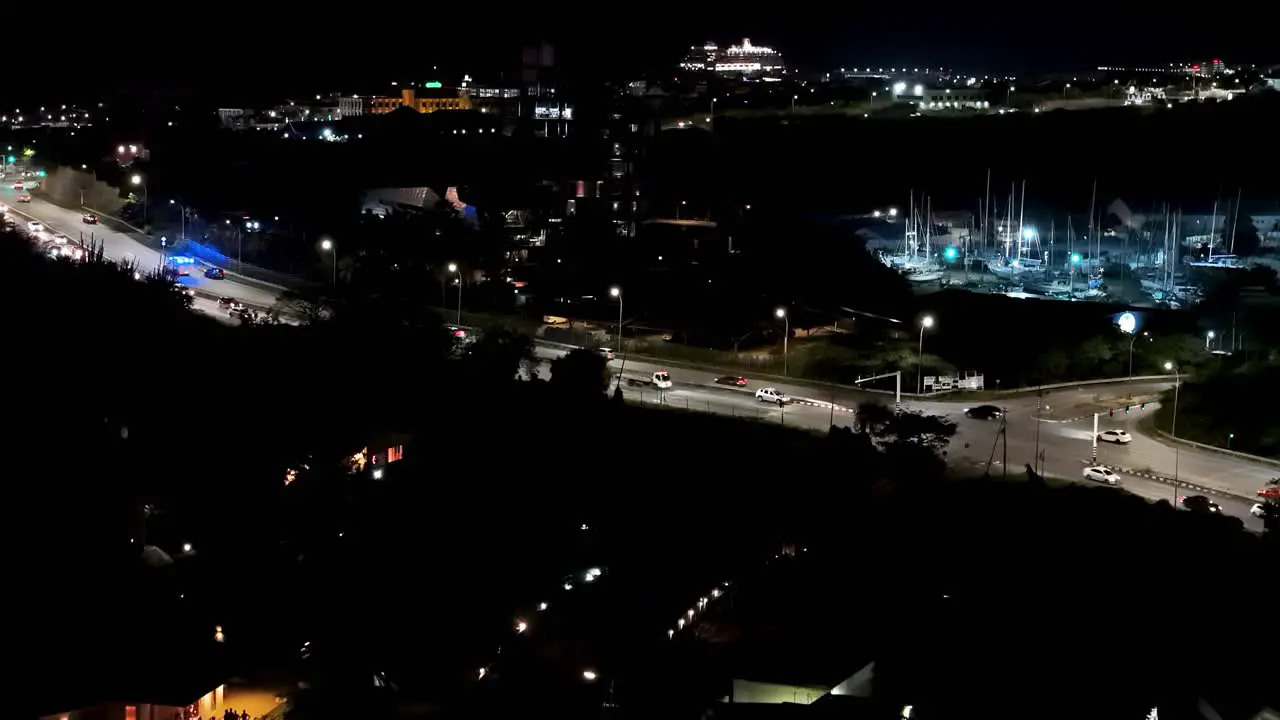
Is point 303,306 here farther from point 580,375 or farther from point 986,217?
point 986,217

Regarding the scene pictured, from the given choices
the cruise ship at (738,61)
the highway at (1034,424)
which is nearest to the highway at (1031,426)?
the highway at (1034,424)

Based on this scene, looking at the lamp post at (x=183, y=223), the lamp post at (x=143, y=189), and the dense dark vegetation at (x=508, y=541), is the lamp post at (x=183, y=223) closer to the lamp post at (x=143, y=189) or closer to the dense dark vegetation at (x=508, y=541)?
the lamp post at (x=143, y=189)

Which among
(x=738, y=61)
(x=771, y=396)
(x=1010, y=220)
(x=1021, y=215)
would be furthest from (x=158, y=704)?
(x=738, y=61)

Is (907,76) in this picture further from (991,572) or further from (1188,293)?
A: (991,572)

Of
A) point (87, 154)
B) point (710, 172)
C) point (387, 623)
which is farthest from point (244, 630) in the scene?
point (87, 154)

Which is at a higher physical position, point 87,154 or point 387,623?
point 87,154

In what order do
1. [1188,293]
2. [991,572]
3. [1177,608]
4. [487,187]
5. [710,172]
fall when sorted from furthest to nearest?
[710,172] → [487,187] → [1188,293] → [991,572] → [1177,608]

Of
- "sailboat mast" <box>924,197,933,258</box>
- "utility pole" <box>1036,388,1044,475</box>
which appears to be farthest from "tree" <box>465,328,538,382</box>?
"sailboat mast" <box>924,197,933,258</box>
